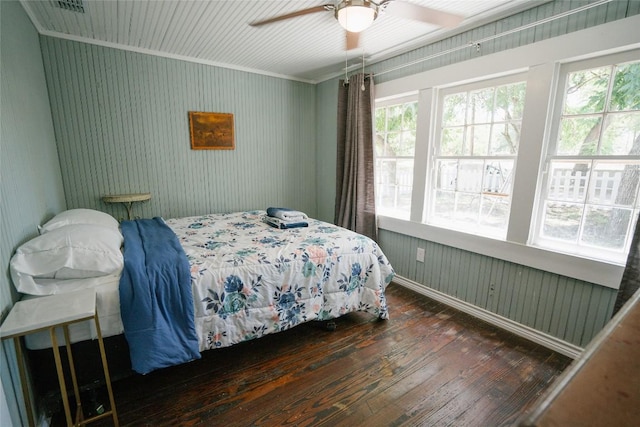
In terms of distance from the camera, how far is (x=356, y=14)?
1.72 m

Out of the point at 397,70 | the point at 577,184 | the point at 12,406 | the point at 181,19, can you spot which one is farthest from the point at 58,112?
the point at 577,184

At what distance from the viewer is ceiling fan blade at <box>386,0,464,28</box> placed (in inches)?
67.4

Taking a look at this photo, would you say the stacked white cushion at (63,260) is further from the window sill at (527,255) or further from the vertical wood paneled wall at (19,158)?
the window sill at (527,255)

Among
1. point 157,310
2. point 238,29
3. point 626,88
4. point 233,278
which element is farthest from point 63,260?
point 626,88

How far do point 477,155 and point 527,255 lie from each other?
0.92m

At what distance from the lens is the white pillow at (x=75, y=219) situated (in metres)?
1.85

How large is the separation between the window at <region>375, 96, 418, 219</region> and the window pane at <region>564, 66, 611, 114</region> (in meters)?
1.24

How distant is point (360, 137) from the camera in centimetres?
328

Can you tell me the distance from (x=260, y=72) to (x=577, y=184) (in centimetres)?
348

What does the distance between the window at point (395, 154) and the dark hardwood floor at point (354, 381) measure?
1462mm

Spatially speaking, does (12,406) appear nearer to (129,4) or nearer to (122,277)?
(122,277)

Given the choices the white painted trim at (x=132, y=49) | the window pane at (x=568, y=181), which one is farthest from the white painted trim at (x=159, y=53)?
the window pane at (x=568, y=181)

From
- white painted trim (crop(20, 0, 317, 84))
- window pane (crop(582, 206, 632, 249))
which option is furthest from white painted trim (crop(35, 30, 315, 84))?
window pane (crop(582, 206, 632, 249))

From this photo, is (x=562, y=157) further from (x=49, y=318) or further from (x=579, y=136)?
(x=49, y=318)
